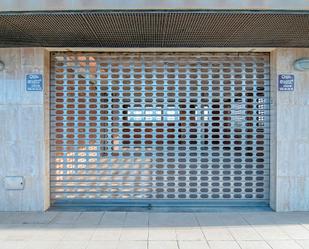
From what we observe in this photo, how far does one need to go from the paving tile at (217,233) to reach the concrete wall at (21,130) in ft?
9.72

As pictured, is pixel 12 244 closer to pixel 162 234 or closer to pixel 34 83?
pixel 162 234

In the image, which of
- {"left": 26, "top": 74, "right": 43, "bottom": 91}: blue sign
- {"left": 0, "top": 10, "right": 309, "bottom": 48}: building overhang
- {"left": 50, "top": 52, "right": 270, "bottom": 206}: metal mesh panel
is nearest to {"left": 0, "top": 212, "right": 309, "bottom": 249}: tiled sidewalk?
{"left": 50, "top": 52, "right": 270, "bottom": 206}: metal mesh panel

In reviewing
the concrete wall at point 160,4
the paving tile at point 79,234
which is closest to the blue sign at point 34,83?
the concrete wall at point 160,4

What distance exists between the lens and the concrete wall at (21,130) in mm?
5180

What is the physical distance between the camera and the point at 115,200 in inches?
221

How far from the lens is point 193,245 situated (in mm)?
3943

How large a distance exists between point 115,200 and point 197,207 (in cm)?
159

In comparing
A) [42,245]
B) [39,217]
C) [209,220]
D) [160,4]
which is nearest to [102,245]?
[42,245]

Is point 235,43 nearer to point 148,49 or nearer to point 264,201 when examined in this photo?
point 148,49

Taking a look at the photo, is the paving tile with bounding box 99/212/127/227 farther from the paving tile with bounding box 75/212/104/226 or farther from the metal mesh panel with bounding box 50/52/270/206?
the metal mesh panel with bounding box 50/52/270/206

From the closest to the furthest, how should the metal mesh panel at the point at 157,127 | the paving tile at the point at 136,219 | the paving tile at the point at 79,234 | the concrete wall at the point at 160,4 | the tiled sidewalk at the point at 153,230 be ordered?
1. the concrete wall at the point at 160,4
2. the tiled sidewalk at the point at 153,230
3. the paving tile at the point at 79,234
4. the paving tile at the point at 136,219
5. the metal mesh panel at the point at 157,127

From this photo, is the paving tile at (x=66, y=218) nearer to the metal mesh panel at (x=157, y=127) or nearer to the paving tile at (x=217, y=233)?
the metal mesh panel at (x=157, y=127)

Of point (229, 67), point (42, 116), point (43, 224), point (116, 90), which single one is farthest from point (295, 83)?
point (43, 224)

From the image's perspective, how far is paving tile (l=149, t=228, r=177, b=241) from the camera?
416 cm
